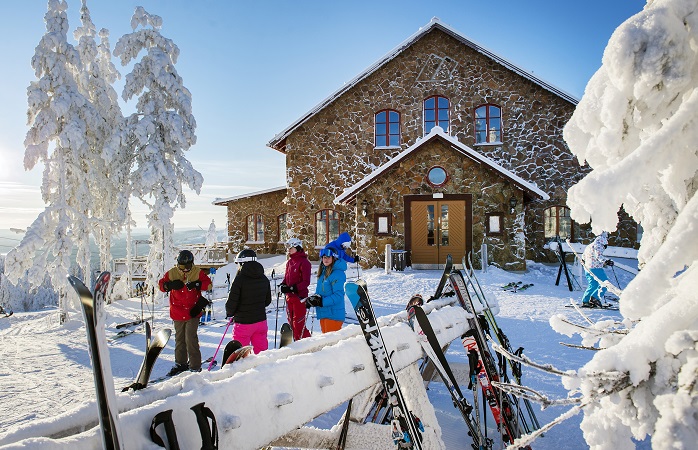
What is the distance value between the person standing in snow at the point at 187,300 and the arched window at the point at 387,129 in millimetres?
14030

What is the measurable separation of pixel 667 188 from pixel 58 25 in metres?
14.9

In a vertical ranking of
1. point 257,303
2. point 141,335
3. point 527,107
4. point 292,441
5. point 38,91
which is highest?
point 527,107

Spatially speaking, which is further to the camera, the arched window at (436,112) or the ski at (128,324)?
the arched window at (436,112)

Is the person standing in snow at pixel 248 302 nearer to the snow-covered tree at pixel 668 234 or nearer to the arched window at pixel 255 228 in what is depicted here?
the snow-covered tree at pixel 668 234

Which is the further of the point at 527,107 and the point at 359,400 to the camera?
the point at 527,107

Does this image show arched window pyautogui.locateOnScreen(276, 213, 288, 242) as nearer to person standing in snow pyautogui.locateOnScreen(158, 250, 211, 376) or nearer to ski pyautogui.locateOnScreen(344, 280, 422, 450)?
person standing in snow pyautogui.locateOnScreen(158, 250, 211, 376)

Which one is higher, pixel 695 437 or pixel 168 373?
pixel 695 437

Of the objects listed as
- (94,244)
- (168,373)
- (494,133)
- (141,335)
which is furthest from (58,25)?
(494,133)

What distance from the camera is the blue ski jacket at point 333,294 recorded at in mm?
5617

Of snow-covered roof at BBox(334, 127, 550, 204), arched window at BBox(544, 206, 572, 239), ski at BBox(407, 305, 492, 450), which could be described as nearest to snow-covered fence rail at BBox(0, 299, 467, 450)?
ski at BBox(407, 305, 492, 450)

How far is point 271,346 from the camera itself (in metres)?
6.98

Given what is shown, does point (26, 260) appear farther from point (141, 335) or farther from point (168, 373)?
point (168, 373)

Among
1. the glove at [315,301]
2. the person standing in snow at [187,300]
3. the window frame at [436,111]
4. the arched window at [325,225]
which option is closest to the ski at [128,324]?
the person standing in snow at [187,300]

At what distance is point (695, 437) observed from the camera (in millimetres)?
881
